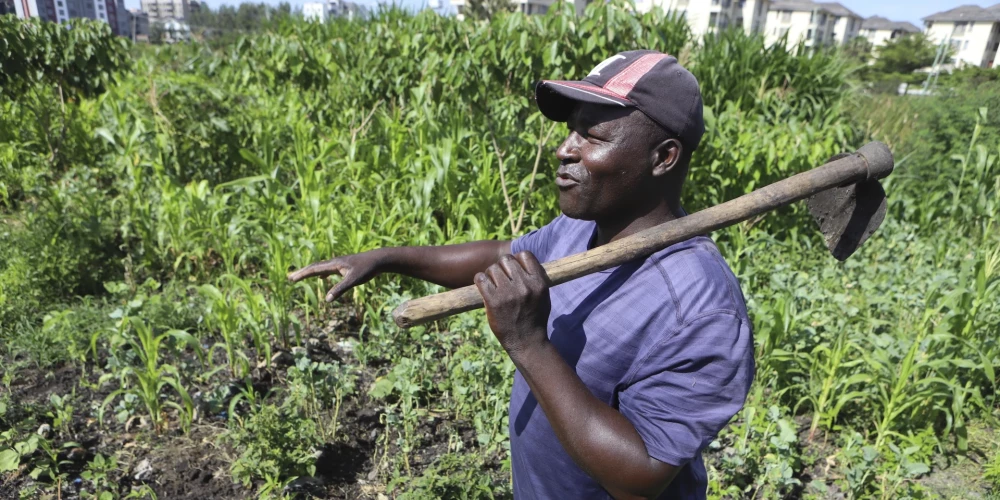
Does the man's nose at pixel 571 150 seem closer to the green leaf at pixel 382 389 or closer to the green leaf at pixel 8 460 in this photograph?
the green leaf at pixel 382 389

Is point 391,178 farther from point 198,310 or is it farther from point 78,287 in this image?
point 78,287

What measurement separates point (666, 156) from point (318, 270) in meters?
0.92

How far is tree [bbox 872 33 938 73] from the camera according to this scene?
181ft

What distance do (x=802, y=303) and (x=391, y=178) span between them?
2571mm

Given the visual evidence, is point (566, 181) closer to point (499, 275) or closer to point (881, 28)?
point (499, 275)

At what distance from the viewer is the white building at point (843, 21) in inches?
3009

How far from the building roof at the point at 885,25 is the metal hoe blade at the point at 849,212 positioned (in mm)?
92957

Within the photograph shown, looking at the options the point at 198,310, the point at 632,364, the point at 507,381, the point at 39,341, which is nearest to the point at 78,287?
the point at 39,341

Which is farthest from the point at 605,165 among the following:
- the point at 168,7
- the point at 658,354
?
the point at 168,7

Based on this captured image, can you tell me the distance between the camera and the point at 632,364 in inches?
46.2

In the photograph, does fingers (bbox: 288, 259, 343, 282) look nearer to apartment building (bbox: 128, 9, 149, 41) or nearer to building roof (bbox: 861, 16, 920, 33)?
apartment building (bbox: 128, 9, 149, 41)

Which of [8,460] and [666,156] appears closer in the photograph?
[666,156]

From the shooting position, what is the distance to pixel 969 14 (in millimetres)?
64625

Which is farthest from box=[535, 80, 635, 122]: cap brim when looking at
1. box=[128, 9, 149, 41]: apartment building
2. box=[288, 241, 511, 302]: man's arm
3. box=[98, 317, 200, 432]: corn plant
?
box=[128, 9, 149, 41]: apartment building
